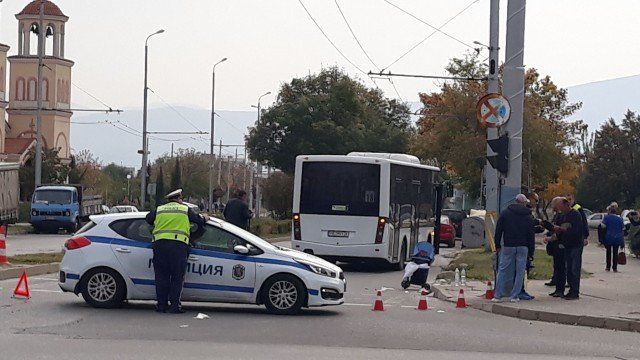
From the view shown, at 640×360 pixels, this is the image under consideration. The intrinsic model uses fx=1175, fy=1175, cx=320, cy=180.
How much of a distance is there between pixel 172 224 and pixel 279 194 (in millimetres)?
53002

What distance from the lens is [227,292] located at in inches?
654

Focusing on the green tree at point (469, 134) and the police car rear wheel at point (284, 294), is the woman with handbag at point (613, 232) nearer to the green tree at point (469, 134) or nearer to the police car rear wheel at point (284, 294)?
the police car rear wheel at point (284, 294)

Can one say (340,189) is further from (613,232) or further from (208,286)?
(208,286)

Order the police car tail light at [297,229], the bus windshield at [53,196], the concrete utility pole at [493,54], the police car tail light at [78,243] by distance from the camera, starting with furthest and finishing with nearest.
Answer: the bus windshield at [53,196], the concrete utility pole at [493,54], the police car tail light at [297,229], the police car tail light at [78,243]

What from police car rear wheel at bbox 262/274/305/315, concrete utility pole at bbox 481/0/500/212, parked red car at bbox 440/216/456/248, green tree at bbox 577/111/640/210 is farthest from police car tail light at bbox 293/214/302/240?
green tree at bbox 577/111/640/210

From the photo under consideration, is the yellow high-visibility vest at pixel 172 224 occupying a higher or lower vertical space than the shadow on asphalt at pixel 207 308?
higher

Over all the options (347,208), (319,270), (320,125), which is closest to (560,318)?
(319,270)

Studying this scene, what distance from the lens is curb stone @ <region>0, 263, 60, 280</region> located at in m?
22.4

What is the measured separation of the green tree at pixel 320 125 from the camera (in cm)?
6881

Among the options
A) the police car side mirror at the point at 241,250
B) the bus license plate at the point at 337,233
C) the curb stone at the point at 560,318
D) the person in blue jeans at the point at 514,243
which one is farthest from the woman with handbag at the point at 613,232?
the police car side mirror at the point at 241,250

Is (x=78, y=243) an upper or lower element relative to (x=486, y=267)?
upper

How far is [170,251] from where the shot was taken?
53.1 ft

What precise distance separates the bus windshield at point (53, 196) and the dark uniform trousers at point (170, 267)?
119 ft

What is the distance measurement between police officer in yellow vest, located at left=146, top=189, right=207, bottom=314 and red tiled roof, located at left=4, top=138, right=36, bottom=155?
243ft
